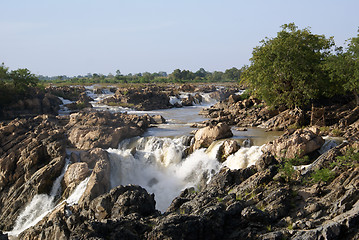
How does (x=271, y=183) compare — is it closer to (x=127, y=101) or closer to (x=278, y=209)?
(x=278, y=209)

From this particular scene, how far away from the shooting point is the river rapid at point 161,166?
64.2ft

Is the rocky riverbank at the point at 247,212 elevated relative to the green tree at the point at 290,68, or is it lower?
lower

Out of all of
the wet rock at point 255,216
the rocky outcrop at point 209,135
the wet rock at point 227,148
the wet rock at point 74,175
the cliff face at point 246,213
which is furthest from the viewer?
the rocky outcrop at point 209,135

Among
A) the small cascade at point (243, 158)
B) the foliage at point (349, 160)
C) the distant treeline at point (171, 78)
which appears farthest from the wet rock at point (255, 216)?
the distant treeline at point (171, 78)

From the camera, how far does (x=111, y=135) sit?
25.6 metres

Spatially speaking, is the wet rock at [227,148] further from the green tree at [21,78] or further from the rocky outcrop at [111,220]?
the green tree at [21,78]

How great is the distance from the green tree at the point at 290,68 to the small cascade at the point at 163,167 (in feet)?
32.3

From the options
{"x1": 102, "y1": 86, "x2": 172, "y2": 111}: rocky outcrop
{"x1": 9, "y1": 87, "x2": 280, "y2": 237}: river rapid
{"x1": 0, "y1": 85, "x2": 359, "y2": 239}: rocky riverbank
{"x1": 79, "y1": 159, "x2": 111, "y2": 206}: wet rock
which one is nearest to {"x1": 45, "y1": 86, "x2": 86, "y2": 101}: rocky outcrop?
{"x1": 102, "y1": 86, "x2": 172, "y2": 111}: rocky outcrop

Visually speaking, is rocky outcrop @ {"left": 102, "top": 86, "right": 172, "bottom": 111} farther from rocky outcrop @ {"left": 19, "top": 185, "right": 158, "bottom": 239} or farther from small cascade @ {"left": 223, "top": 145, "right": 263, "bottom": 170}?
rocky outcrop @ {"left": 19, "top": 185, "right": 158, "bottom": 239}

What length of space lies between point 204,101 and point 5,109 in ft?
106

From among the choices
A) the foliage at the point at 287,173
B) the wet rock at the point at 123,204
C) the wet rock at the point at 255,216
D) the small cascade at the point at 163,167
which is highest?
the foliage at the point at 287,173

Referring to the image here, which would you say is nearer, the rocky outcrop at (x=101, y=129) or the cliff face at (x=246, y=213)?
the cliff face at (x=246, y=213)

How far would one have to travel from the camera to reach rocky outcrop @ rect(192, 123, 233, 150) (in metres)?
23.3

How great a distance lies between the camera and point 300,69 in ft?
90.1
